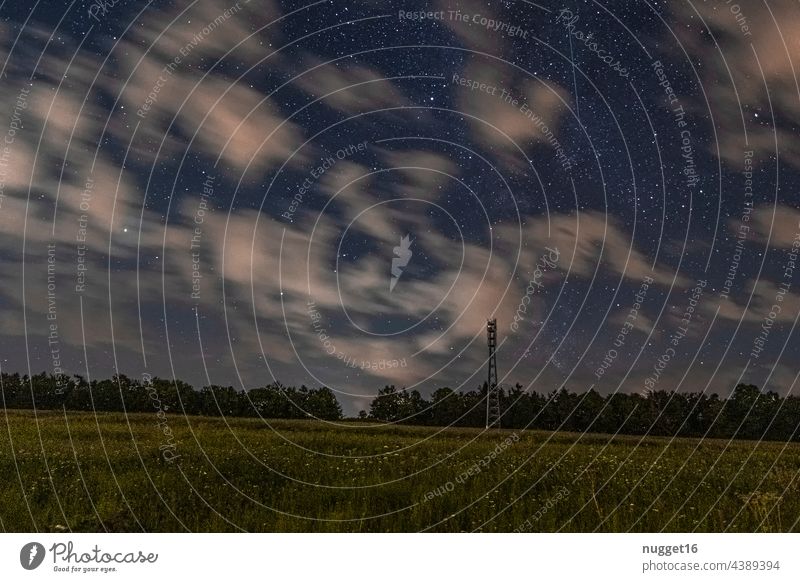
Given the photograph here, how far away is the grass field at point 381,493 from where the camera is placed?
30.4 ft

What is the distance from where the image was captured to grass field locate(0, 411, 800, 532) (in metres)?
9.26
